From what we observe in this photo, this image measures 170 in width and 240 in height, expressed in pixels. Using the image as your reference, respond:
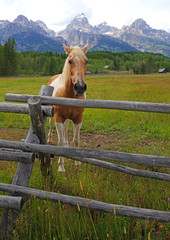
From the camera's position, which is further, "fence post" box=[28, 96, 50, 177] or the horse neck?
the horse neck

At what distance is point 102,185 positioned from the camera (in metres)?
3.37

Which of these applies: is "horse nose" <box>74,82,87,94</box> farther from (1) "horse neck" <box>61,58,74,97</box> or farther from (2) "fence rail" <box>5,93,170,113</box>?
(1) "horse neck" <box>61,58,74,97</box>

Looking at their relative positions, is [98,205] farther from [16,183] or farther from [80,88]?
[80,88]

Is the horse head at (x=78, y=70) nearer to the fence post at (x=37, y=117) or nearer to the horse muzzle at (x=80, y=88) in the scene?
the horse muzzle at (x=80, y=88)

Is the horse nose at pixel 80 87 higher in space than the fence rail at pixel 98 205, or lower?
higher

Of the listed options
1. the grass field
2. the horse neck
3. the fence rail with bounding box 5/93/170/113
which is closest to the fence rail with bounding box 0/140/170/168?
the grass field

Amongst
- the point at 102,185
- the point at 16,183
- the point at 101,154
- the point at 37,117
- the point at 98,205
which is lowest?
the point at 102,185

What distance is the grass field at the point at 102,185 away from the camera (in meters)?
2.28

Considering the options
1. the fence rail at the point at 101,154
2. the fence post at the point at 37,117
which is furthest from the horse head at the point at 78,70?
the fence rail at the point at 101,154

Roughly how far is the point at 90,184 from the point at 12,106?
166cm

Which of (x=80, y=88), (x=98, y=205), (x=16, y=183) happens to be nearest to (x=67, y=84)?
(x=80, y=88)

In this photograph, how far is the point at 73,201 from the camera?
2393 mm

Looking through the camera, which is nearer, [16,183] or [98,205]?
[98,205]

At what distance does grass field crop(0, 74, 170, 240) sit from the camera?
2.28 m
